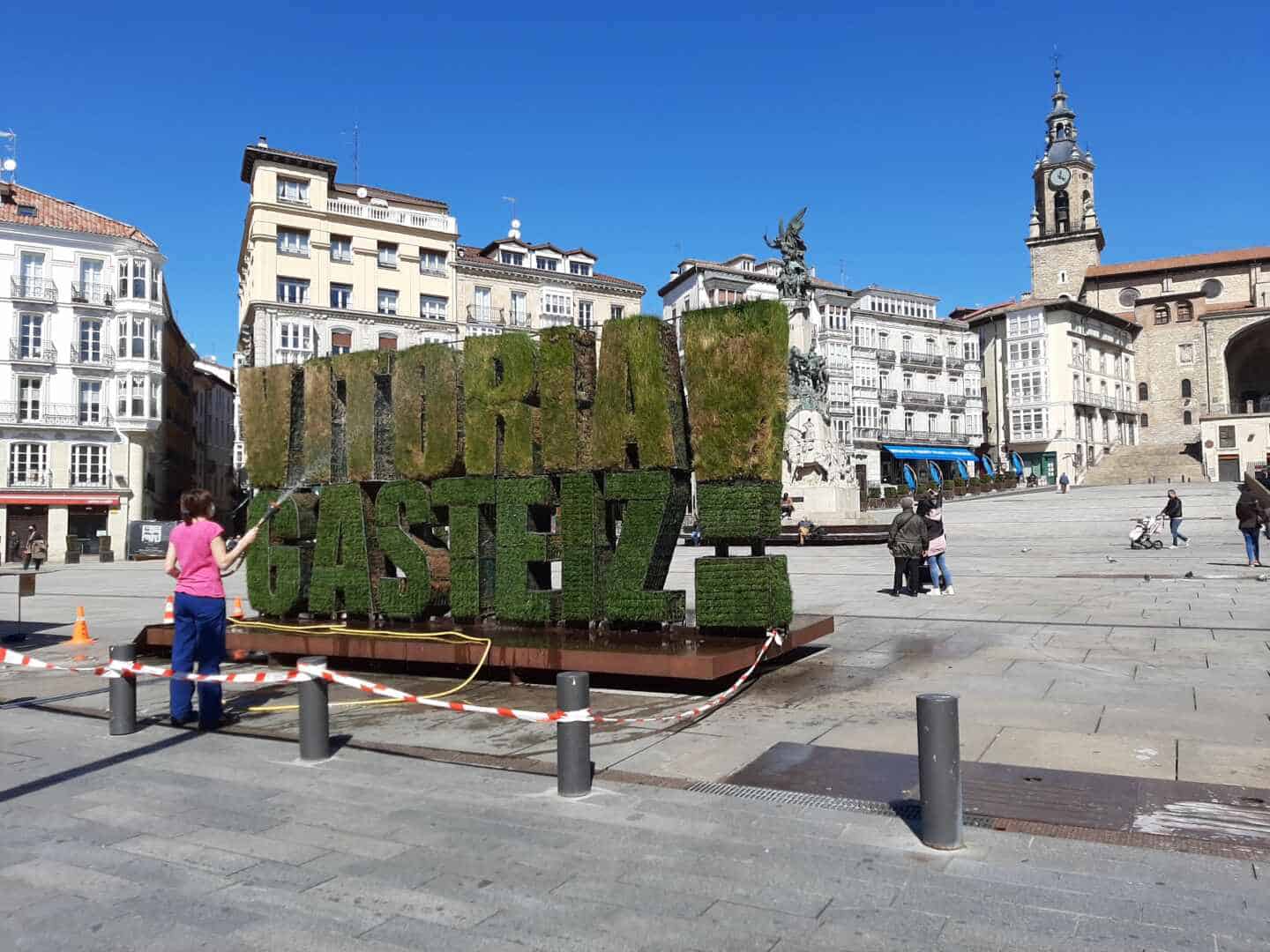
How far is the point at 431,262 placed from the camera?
56.5 metres

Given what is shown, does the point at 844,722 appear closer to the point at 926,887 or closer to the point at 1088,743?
the point at 1088,743

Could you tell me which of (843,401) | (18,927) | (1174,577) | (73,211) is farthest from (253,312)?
(18,927)

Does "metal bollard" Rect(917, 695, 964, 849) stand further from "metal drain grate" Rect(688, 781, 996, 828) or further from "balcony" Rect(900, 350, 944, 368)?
"balcony" Rect(900, 350, 944, 368)

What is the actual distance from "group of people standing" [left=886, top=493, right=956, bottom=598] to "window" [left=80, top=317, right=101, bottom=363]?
48.8m

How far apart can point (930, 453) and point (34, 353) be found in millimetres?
61793

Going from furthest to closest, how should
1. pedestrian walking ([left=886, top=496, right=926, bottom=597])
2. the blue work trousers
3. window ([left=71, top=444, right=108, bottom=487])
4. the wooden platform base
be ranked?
window ([left=71, top=444, right=108, bottom=487])
pedestrian walking ([left=886, top=496, right=926, bottom=597])
the wooden platform base
the blue work trousers

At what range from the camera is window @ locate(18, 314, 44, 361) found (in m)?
47.6

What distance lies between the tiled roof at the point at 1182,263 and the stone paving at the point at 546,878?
95.3 metres

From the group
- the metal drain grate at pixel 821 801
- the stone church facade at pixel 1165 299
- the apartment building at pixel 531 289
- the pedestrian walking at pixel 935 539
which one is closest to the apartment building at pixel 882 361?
the apartment building at pixel 531 289

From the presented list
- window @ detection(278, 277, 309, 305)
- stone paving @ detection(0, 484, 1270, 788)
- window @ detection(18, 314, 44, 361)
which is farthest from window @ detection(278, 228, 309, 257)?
stone paving @ detection(0, 484, 1270, 788)

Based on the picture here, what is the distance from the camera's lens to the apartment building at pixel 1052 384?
75.8 metres

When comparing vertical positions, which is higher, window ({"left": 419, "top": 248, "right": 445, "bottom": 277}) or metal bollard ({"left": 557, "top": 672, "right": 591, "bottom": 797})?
window ({"left": 419, "top": 248, "right": 445, "bottom": 277})

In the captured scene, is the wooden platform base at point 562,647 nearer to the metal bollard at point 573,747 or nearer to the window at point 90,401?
the metal bollard at point 573,747

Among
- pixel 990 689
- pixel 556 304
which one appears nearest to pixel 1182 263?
pixel 556 304
